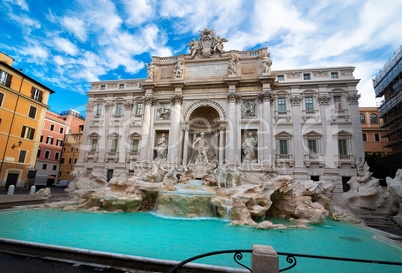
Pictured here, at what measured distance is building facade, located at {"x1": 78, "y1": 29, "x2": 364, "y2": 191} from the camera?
58.0 feet

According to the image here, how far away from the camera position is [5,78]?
18.7 meters

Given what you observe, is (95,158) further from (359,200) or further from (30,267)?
(359,200)

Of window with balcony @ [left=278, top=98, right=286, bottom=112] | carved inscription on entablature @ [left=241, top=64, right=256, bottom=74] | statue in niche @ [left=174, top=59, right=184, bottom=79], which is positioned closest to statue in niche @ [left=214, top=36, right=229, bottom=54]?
carved inscription on entablature @ [left=241, top=64, right=256, bottom=74]

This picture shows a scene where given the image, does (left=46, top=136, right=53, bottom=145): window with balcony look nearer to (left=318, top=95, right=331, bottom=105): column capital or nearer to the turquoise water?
the turquoise water

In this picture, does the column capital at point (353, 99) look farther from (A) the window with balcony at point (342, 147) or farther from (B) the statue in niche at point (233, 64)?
(B) the statue in niche at point (233, 64)

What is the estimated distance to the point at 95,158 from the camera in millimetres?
21359

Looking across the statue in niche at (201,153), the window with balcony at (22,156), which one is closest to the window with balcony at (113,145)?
the window with balcony at (22,156)

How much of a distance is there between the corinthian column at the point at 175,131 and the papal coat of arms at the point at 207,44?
17.5ft

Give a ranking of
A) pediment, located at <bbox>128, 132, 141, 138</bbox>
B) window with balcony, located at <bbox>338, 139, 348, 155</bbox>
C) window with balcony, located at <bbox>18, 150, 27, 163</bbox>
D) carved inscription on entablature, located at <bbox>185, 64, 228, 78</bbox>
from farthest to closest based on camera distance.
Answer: pediment, located at <bbox>128, 132, 141, 138</bbox>
carved inscription on entablature, located at <bbox>185, 64, 228, 78</bbox>
window with balcony, located at <bbox>18, 150, 27, 163</bbox>
window with balcony, located at <bbox>338, 139, 348, 155</bbox>

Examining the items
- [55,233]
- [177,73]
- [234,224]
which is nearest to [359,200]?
[234,224]

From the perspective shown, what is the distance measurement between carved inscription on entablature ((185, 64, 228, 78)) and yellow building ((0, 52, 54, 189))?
16.2 metres

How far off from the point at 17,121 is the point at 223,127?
19.9m

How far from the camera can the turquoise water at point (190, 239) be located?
196 inches

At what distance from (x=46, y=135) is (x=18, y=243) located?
32.9m
